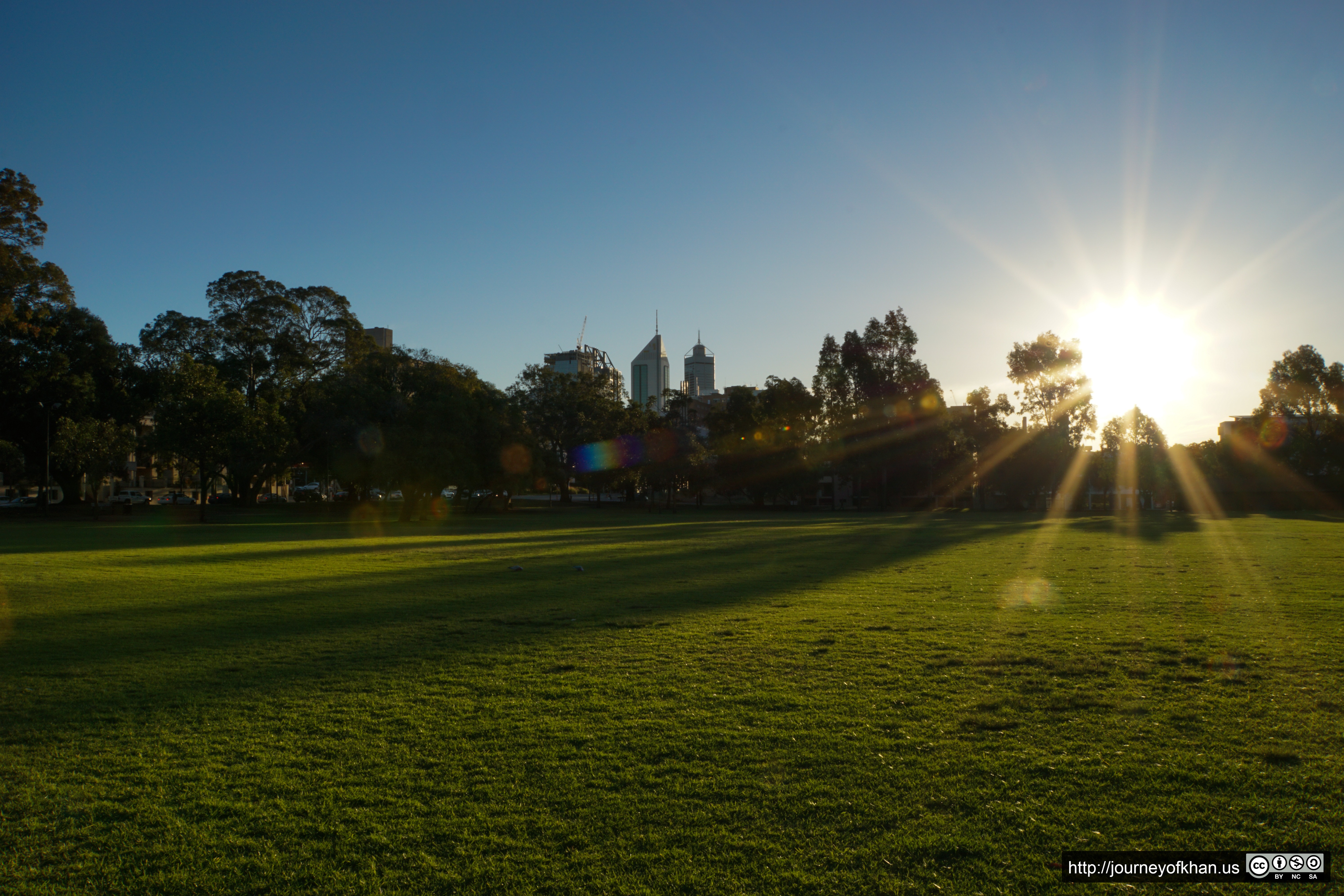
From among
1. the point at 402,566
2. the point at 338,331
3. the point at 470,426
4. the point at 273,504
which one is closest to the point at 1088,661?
the point at 402,566

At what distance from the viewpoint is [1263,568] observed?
1759 centimetres

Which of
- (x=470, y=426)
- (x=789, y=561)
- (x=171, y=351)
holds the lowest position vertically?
(x=789, y=561)

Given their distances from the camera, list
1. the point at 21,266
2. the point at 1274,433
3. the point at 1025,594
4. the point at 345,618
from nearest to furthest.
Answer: the point at 345,618 < the point at 1025,594 < the point at 21,266 < the point at 1274,433

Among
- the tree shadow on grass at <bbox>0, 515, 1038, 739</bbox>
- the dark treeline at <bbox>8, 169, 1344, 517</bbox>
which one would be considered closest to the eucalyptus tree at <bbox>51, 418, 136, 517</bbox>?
the dark treeline at <bbox>8, 169, 1344, 517</bbox>

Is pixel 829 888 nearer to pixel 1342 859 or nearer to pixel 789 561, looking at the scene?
pixel 1342 859

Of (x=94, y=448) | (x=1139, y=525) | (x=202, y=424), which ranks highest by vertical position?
(x=202, y=424)

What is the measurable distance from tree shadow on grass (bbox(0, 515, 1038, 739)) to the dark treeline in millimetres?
27264

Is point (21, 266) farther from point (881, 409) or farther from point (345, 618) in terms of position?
point (881, 409)

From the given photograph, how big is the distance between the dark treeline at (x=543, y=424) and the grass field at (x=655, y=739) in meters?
33.8

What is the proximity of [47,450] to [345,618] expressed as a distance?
152 ft

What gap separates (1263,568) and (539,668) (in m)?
17.3

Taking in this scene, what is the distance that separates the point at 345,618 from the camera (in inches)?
445

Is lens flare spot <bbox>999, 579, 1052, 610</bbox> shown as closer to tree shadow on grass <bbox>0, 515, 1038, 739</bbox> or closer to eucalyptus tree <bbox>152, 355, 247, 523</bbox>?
tree shadow on grass <bbox>0, 515, 1038, 739</bbox>

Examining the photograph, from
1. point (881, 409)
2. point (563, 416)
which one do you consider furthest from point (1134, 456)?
point (563, 416)
